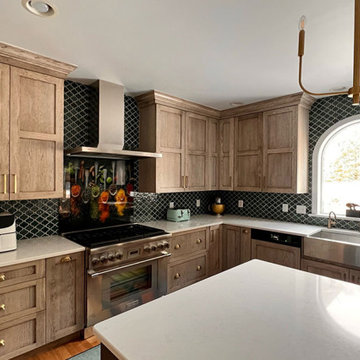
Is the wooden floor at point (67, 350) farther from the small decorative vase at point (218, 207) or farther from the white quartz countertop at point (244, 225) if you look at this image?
the small decorative vase at point (218, 207)

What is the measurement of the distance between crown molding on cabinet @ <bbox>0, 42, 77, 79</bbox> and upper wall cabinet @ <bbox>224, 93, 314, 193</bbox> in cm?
233

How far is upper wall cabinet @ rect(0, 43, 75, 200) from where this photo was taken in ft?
6.80

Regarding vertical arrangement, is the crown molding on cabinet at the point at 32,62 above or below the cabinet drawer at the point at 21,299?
above

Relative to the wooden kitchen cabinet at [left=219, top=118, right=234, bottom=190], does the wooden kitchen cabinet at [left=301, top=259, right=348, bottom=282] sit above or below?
below

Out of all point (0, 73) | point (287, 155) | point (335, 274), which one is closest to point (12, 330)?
point (0, 73)

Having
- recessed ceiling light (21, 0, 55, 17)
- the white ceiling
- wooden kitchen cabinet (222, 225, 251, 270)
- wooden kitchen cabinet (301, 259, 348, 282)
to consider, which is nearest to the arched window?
the white ceiling

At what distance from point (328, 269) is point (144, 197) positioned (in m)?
2.22

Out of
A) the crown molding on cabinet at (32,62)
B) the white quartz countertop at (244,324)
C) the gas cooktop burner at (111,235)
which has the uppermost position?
the crown molding on cabinet at (32,62)

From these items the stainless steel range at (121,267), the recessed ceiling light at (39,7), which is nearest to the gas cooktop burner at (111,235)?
the stainless steel range at (121,267)

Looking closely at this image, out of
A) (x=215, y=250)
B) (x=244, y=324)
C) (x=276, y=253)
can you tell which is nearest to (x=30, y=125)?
(x=244, y=324)

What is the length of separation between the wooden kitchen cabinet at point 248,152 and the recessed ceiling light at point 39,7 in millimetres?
2710

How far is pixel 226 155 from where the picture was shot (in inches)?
154

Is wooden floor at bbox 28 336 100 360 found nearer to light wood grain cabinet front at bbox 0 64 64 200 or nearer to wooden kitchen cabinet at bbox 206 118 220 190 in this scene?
light wood grain cabinet front at bbox 0 64 64 200

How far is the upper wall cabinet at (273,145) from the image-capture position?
10.4 ft
